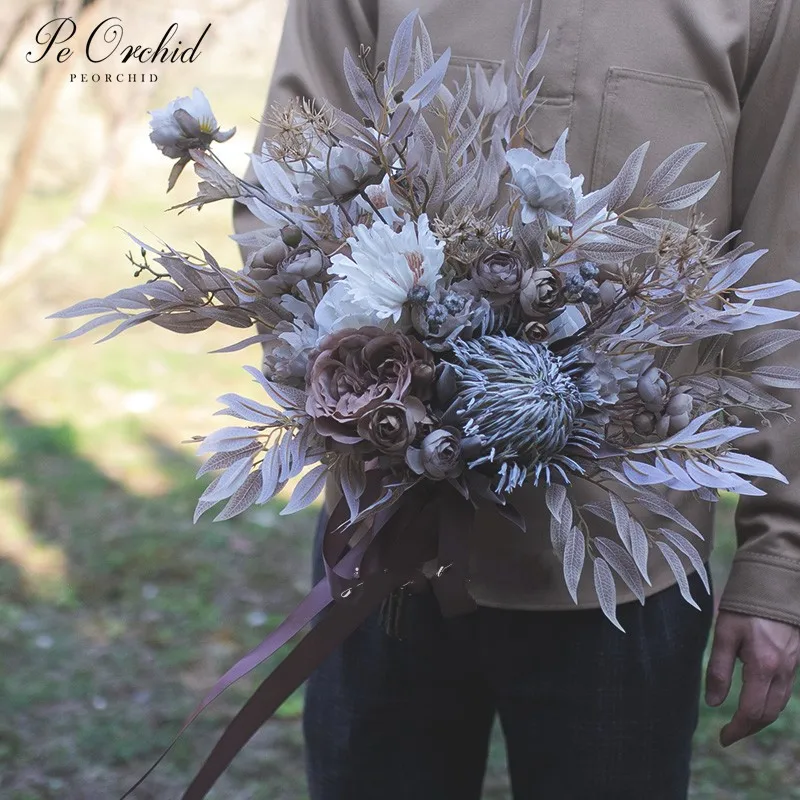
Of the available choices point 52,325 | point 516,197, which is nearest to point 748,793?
point 516,197

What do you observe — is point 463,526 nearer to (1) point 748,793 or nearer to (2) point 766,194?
(2) point 766,194

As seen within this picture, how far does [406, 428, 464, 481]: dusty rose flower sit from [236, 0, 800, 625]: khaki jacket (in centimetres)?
33

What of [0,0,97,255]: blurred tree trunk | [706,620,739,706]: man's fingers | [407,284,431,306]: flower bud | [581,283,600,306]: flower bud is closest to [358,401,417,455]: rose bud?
[407,284,431,306]: flower bud

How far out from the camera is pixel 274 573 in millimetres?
3482

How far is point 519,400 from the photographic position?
3.12ft

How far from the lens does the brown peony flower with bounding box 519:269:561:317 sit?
978 mm

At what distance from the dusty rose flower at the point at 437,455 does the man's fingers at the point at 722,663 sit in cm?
53

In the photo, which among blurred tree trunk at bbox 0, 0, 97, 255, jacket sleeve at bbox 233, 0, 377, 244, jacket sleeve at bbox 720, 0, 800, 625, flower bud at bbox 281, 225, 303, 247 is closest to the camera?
flower bud at bbox 281, 225, 303, 247

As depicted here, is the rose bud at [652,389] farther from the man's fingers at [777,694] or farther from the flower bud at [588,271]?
the man's fingers at [777,694]

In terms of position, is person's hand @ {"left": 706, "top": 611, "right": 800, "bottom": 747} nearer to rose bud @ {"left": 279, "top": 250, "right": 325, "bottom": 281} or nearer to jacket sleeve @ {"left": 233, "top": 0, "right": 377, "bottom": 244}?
rose bud @ {"left": 279, "top": 250, "right": 325, "bottom": 281}

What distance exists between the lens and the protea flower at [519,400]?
96 centimetres

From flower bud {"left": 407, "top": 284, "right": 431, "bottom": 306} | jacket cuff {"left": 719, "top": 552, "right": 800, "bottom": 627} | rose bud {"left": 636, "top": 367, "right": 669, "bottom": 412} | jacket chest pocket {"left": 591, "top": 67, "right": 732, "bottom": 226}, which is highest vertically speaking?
jacket chest pocket {"left": 591, "top": 67, "right": 732, "bottom": 226}

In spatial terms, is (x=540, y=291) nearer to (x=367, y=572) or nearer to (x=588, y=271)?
(x=588, y=271)

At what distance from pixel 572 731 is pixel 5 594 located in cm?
247
